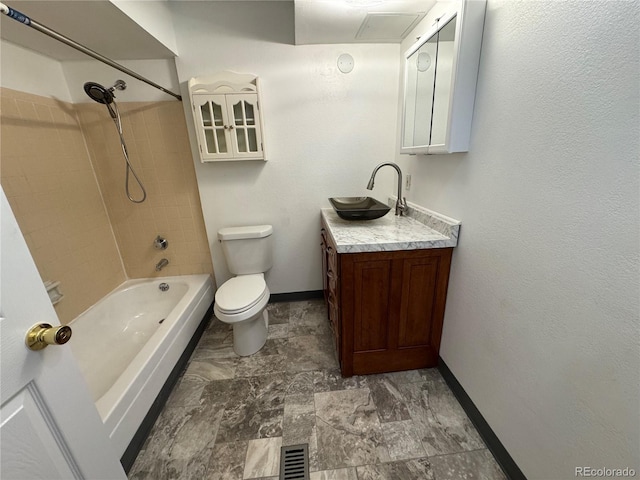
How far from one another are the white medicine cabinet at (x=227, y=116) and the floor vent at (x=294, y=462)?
175 cm

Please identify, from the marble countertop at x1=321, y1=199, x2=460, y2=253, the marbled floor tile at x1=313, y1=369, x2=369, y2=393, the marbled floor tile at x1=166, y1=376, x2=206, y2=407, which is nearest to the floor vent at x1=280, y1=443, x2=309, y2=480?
the marbled floor tile at x1=313, y1=369, x2=369, y2=393

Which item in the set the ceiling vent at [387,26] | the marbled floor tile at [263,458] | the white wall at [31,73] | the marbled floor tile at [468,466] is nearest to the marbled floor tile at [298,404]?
the marbled floor tile at [263,458]

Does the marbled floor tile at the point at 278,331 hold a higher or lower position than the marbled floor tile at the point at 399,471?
higher

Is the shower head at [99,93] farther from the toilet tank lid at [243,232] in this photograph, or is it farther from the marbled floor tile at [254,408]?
the marbled floor tile at [254,408]

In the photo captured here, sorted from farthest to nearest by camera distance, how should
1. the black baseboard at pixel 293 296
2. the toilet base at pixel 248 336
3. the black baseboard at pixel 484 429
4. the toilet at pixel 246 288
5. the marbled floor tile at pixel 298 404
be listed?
the black baseboard at pixel 293 296, the toilet base at pixel 248 336, the toilet at pixel 246 288, the marbled floor tile at pixel 298 404, the black baseboard at pixel 484 429

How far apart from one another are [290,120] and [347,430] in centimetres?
198

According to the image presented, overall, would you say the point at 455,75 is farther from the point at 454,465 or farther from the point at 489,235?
the point at 454,465

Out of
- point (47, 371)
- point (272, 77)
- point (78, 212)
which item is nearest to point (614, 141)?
point (47, 371)

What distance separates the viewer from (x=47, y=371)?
600 mm

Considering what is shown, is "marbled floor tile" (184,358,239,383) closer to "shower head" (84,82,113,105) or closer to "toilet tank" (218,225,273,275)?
"toilet tank" (218,225,273,275)

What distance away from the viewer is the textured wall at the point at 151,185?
1.83 m

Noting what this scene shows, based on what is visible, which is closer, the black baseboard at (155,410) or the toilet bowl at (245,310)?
the black baseboard at (155,410)

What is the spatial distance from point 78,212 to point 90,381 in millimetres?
1119

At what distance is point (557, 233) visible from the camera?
0.76 metres
